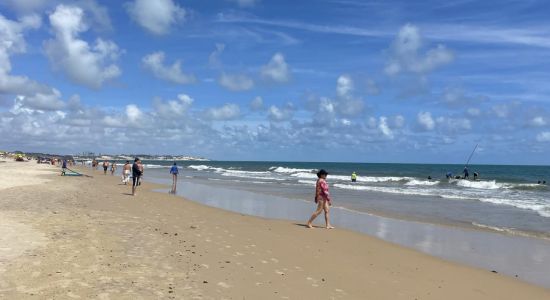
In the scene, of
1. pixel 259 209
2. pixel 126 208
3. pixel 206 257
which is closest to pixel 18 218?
pixel 126 208

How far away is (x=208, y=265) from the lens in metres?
8.08

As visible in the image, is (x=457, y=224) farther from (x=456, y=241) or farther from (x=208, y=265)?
(x=208, y=265)

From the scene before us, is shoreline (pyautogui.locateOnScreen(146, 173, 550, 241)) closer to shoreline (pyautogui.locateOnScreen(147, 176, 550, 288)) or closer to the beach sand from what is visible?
shoreline (pyautogui.locateOnScreen(147, 176, 550, 288))

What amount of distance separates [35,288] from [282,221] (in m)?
10.3

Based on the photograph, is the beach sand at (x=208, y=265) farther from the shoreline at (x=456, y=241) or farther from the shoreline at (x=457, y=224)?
the shoreline at (x=457, y=224)

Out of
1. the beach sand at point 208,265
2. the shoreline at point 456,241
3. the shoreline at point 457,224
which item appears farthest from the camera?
the shoreline at point 457,224

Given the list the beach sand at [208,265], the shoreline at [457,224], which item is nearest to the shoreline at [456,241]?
the shoreline at [457,224]

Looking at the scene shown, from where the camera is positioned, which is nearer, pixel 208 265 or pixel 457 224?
pixel 208 265

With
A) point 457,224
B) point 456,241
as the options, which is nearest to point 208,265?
point 456,241

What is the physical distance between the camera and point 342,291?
7.11 meters

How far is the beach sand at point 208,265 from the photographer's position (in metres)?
6.53

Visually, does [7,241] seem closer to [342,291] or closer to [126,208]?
[342,291]

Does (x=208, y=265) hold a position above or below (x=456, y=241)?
above

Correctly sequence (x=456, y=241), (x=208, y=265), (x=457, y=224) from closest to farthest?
(x=208, y=265)
(x=456, y=241)
(x=457, y=224)
